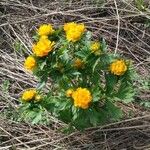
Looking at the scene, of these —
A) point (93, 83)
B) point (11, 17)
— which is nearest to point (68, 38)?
point (93, 83)

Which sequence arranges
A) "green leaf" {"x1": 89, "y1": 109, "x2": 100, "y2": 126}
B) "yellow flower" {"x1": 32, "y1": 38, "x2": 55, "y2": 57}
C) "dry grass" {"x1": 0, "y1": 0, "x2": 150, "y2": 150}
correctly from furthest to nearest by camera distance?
"dry grass" {"x1": 0, "y1": 0, "x2": 150, "y2": 150}
"green leaf" {"x1": 89, "y1": 109, "x2": 100, "y2": 126}
"yellow flower" {"x1": 32, "y1": 38, "x2": 55, "y2": 57}

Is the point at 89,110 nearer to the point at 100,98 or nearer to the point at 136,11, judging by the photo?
the point at 100,98

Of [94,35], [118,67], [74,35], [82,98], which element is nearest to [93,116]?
[82,98]

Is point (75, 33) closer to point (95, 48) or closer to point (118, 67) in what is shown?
point (95, 48)

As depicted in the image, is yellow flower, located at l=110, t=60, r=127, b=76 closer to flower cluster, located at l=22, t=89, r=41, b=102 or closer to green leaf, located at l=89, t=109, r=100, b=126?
green leaf, located at l=89, t=109, r=100, b=126

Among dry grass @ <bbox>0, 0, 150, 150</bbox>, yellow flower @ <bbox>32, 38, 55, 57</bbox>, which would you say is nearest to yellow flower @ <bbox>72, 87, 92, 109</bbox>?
→ yellow flower @ <bbox>32, 38, 55, 57</bbox>

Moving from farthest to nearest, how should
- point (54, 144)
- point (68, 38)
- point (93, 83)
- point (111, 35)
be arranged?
point (111, 35) < point (54, 144) < point (93, 83) < point (68, 38)

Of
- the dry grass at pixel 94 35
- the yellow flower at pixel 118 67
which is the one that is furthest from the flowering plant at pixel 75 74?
the dry grass at pixel 94 35
